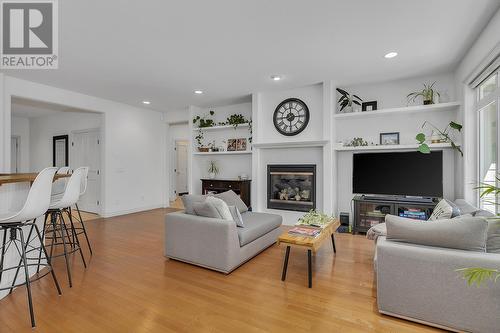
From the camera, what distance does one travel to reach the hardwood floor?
1890 mm

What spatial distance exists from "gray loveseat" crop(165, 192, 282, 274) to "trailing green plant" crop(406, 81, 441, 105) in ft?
10.8

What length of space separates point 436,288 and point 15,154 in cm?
1010

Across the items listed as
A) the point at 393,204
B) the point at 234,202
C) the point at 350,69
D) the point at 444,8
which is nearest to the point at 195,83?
the point at 234,202

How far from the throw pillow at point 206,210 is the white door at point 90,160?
411cm

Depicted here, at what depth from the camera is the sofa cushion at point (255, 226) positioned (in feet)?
9.70

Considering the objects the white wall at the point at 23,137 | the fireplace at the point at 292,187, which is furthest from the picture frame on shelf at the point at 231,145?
the white wall at the point at 23,137

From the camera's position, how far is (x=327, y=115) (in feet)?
14.8

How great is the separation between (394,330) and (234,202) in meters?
2.46

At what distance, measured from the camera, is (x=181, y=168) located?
9367mm

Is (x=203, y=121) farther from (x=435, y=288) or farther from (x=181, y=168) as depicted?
(x=435, y=288)

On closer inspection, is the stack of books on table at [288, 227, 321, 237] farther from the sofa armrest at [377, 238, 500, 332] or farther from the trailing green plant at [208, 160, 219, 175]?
the trailing green plant at [208, 160, 219, 175]

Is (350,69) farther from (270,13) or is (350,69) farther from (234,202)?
(234,202)

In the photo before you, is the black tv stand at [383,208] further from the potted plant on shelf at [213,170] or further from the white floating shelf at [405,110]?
the potted plant on shelf at [213,170]

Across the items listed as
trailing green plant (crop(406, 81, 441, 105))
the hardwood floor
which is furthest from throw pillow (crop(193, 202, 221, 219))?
trailing green plant (crop(406, 81, 441, 105))
